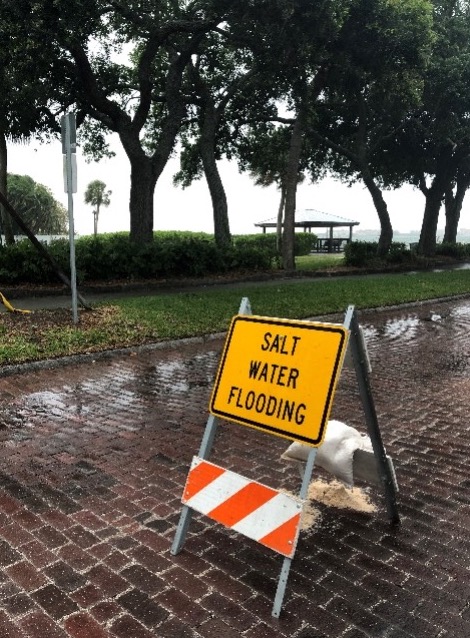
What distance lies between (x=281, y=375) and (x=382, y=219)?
24.6 metres

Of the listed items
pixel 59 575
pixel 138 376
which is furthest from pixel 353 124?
pixel 59 575

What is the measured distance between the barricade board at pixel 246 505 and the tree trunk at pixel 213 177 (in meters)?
17.0

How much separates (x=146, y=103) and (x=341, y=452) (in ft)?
52.5

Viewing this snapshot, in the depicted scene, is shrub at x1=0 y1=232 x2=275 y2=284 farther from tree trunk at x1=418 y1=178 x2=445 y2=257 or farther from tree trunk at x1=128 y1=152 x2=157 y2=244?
tree trunk at x1=418 y1=178 x2=445 y2=257

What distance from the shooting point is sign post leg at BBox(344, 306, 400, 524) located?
3087mm

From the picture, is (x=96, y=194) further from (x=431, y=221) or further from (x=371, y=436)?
(x=371, y=436)

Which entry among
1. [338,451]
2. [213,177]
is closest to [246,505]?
[338,451]

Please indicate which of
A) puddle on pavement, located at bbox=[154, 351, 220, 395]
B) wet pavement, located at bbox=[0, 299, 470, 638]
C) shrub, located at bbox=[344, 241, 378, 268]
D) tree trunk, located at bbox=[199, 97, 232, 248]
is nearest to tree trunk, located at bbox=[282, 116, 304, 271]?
tree trunk, located at bbox=[199, 97, 232, 248]

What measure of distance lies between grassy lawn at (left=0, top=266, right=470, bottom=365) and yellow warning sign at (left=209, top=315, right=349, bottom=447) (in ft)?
16.2

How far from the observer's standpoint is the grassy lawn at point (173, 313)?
8.29 m

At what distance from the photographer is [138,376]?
7176 millimetres

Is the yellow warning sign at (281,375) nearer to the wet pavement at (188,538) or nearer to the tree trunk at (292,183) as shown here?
the wet pavement at (188,538)

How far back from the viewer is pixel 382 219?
26.1 meters

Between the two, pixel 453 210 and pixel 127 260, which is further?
pixel 453 210
